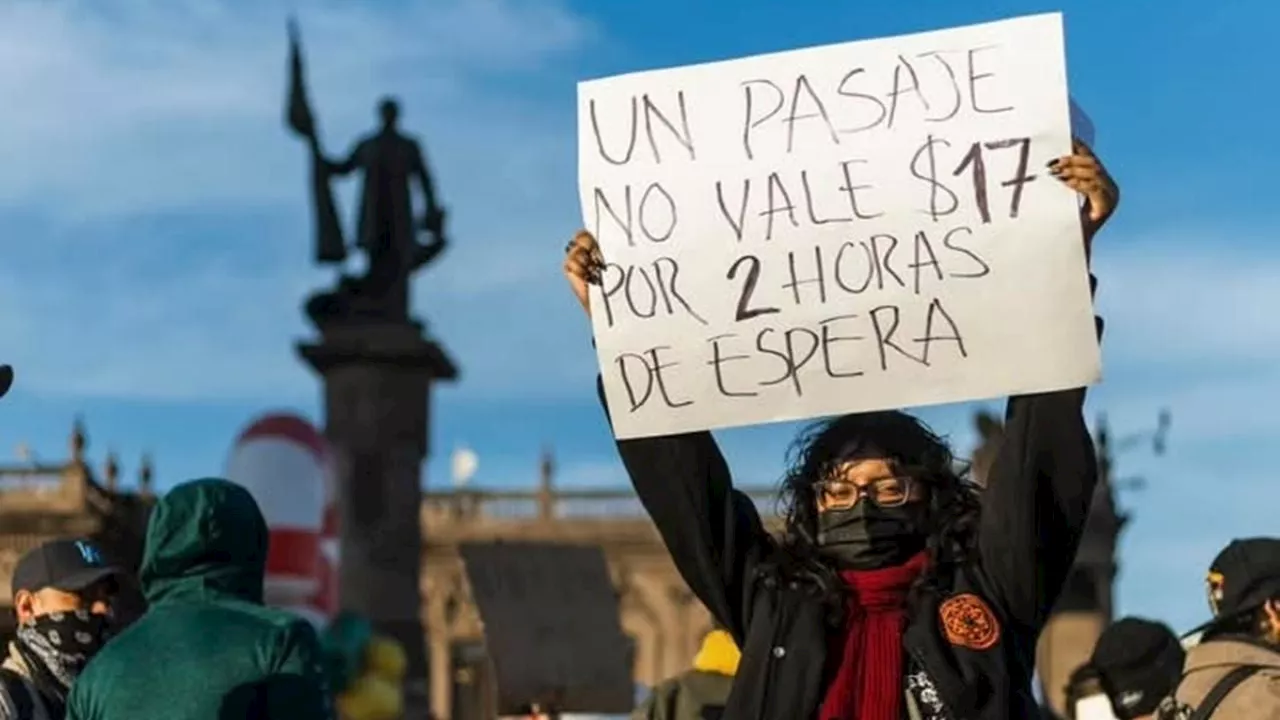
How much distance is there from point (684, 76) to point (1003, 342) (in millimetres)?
687

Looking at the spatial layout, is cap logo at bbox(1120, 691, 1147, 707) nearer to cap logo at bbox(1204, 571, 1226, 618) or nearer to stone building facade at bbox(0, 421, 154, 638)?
cap logo at bbox(1204, 571, 1226, 618)

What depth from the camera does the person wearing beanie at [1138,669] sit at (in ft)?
24.0

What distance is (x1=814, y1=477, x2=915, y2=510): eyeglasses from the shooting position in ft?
14.5

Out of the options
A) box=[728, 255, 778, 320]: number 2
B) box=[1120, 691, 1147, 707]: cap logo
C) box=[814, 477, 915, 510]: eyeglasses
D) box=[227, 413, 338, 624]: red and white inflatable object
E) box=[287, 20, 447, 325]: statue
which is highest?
box=[287, 20, 447, 325]: statue

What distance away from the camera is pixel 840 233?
4.59 meters

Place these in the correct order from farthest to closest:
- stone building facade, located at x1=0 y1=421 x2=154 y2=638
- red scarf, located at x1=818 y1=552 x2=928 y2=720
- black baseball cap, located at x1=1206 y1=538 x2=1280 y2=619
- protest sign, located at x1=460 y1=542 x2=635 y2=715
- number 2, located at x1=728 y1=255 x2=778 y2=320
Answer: stone building facade, located at x1=0 y1=421 x2=154 y2=638 < protest sign, located at x1=460 y1=542 x2=635 y2=715 < black baseball cap, located at x1=1206 y1=538 x2=1280 y2=619 < number 2, located at x1=728 y1=255 x2=778 y2=320 < red scarf, located at x1=818 y1=552 x2=928 y2=720

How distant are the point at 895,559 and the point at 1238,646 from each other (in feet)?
5.67

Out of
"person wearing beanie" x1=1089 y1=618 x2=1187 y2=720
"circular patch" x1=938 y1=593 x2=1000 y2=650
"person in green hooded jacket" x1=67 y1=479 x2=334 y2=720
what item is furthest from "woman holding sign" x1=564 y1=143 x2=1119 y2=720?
"person wearing beanie" x1=1089 y1=618 x2=1187 y2=720

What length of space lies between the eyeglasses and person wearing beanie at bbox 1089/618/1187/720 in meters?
2.99

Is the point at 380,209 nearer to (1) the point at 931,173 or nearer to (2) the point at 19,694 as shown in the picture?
(2) the point at 19,694

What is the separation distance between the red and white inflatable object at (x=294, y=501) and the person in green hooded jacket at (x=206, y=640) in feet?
65.1

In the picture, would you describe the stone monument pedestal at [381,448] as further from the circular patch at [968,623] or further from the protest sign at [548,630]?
the circular patch at [968,623]

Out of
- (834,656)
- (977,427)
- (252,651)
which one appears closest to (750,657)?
(834,656)

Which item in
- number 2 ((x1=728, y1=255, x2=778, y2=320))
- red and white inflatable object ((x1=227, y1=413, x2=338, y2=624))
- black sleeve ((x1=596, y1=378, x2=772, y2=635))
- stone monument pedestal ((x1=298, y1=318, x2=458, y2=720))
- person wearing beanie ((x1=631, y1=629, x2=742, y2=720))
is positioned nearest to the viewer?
black sleeve ((x1=596, y1=378, x2=772, y2=635))
